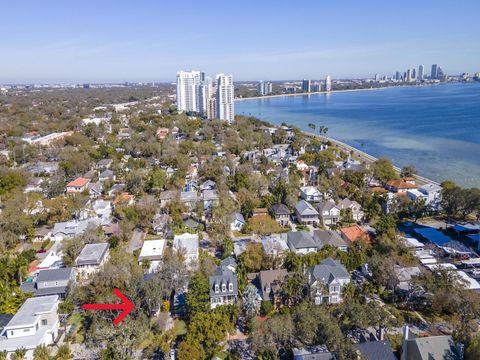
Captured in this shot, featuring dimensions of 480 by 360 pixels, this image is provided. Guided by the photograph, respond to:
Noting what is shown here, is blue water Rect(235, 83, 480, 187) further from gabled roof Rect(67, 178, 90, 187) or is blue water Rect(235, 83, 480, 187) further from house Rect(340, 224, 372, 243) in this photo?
gabled roof Rect(67, 178, 90, 187)

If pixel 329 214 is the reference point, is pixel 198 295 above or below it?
above

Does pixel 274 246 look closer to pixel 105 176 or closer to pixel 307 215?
pixel 307 215

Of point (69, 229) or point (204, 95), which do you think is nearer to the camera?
point (69, 229)

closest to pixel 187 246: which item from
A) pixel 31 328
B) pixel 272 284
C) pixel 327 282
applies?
pixel 272 284

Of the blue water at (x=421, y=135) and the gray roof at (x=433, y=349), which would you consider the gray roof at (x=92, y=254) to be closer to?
the gray roof at (x=433, y=349)

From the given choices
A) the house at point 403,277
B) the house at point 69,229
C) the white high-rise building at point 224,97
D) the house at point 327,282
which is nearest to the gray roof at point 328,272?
the house at point 327,282

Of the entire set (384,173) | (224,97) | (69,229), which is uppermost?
(224,97)
